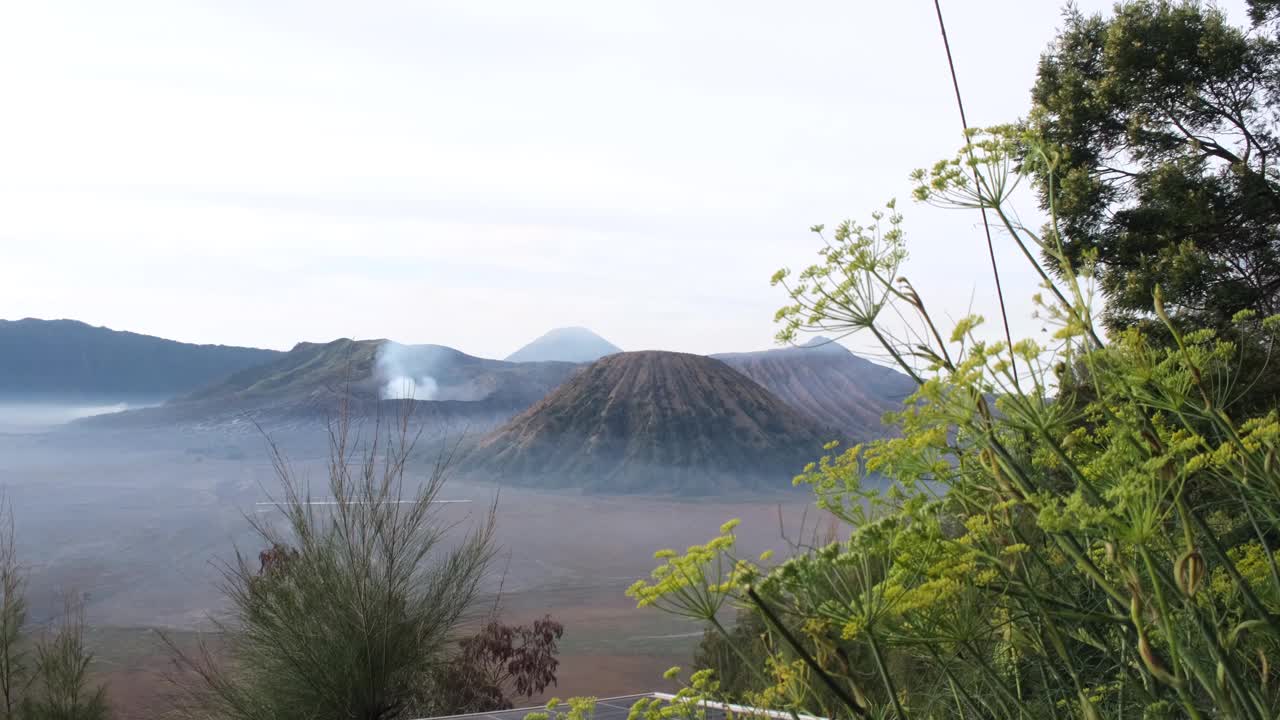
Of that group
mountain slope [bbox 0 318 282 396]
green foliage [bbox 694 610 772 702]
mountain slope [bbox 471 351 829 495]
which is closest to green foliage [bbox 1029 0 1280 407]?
green foliage [bbox 694 610 772 702]

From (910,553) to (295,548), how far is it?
16.5 feet

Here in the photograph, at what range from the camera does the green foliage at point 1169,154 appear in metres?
9.05

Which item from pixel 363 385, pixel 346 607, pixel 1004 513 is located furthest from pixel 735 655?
pixel 363 385

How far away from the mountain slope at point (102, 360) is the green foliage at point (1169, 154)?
58.7 meters

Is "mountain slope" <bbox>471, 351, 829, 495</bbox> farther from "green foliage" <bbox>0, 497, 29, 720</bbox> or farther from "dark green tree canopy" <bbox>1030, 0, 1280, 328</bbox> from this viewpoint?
"green foliage" <bbox>0, 497, 29, 720</bbox>

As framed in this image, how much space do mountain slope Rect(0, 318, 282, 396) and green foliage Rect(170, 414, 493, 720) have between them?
58.6m

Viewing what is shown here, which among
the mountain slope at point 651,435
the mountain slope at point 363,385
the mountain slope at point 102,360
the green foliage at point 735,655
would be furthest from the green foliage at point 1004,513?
the mountain slope at point 102,360

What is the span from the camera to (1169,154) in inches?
385

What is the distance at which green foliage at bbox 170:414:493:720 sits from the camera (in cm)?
509

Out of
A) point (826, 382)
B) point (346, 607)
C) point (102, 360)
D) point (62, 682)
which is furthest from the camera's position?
point (826, 382)

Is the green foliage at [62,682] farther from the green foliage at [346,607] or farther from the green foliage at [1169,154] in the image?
the green foliage at [1169,154]

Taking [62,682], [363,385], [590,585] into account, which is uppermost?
[363,385]

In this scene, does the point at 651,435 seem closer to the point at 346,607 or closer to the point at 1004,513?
the point at 346,607

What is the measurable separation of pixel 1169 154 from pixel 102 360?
61.2m
